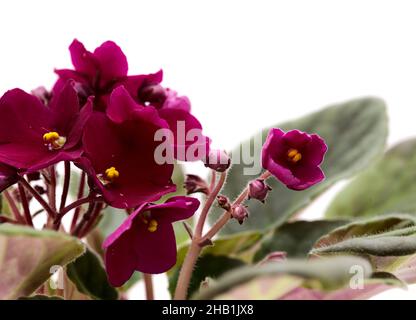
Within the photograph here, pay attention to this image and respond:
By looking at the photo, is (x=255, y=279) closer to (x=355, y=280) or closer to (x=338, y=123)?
(x=355, y=280)

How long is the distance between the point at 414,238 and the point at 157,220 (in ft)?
0.69

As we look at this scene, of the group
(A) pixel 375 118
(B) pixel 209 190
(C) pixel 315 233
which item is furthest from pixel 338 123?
(B) pixel 209 190

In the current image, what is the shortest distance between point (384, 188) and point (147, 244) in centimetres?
50

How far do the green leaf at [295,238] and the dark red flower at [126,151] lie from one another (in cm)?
27

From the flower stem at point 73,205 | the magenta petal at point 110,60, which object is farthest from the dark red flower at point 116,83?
the flower stem at point 73,205

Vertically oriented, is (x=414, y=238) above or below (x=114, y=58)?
below

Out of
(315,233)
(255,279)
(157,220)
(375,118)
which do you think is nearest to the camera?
(255,279)

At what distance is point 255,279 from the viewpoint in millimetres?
422

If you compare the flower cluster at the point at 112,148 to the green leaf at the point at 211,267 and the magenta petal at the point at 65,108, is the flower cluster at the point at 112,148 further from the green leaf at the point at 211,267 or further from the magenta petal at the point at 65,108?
the green leaf at the point at 211,267

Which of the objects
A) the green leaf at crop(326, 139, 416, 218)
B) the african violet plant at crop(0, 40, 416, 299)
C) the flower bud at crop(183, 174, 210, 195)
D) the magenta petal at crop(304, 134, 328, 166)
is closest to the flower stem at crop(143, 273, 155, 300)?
the african violet plant at crop(0, 40, 416, 299)

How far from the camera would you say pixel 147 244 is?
1.82 ft

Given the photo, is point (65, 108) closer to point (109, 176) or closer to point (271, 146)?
point (109, 176)

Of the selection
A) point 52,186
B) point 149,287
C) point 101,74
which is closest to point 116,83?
point 101,74
